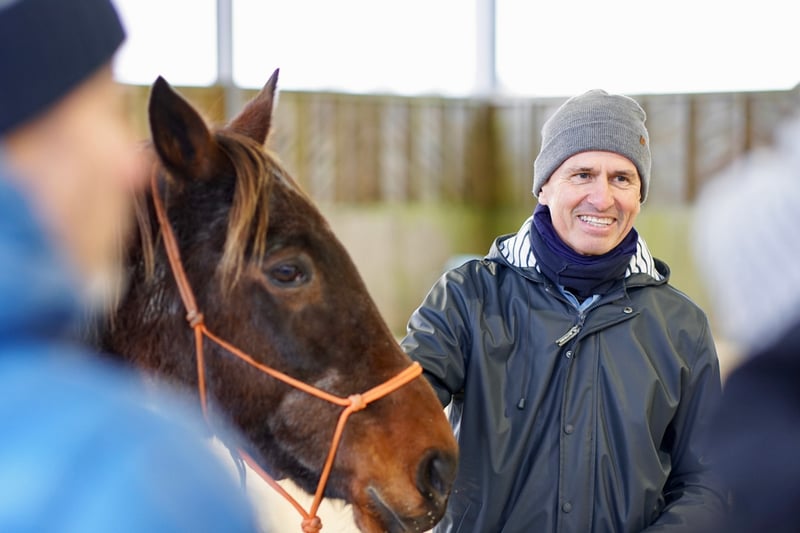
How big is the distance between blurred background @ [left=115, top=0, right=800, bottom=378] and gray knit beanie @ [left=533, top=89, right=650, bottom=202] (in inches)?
205

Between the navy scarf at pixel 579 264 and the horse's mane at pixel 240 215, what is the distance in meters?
0.70

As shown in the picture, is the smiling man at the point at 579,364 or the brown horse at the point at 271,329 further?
the smiling man at the point at 579,364

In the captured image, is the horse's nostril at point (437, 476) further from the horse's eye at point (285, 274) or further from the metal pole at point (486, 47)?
the metal pole at point (486, 47)

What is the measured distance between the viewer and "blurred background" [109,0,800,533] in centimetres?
756

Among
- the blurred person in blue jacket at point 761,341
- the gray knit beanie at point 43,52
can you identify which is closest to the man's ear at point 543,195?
the blurred person in blue jacket at point 761,341

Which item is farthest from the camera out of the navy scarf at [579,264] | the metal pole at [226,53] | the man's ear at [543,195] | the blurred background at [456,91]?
the blurred background at [456,91]

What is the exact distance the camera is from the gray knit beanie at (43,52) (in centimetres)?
58

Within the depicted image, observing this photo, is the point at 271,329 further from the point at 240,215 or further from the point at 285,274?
the point at 240,215

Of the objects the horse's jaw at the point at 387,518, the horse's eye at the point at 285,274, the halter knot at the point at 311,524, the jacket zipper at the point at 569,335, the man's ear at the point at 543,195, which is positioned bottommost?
the halter knot at the point at 311,524

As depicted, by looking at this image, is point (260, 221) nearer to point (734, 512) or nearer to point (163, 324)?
point (163, 324)

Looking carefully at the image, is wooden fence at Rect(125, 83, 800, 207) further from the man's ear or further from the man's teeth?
the man's teeth

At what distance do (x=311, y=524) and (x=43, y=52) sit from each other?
1.15m

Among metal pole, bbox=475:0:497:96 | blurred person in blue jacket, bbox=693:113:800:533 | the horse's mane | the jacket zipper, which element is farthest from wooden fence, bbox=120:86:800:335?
blurred person in blue jacket, bbox=693:113:800:533

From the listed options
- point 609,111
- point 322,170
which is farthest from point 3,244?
point 322,170
